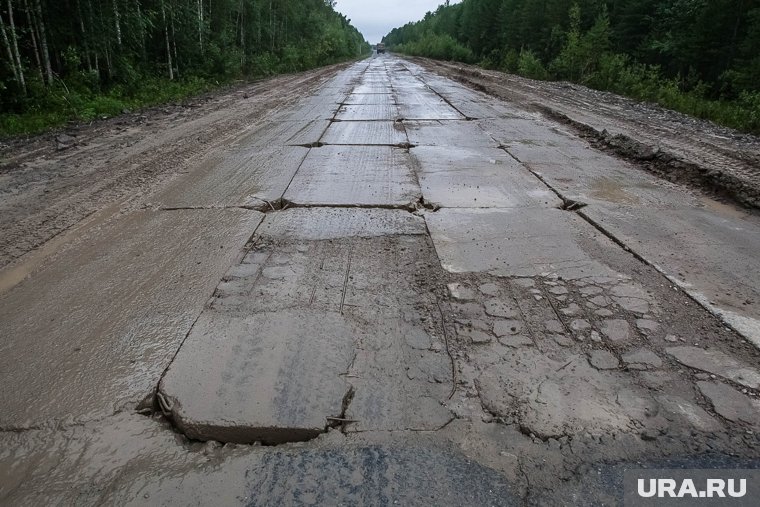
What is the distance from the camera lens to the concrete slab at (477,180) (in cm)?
429

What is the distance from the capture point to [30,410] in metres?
1.86

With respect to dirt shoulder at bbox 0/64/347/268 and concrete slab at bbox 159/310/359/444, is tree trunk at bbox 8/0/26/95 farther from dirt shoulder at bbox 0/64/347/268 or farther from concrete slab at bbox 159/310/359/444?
concrete slab at bbox 159/310/359/444

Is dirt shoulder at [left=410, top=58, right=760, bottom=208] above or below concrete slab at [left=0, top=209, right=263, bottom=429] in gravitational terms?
above

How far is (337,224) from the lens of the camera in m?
3.75

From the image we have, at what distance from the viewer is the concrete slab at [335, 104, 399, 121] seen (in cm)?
892

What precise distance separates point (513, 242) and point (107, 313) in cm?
274

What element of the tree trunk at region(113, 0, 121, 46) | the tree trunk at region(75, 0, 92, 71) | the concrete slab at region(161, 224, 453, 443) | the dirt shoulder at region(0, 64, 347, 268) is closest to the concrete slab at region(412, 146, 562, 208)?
the concrete slab at region(161, 224, 453, 443)

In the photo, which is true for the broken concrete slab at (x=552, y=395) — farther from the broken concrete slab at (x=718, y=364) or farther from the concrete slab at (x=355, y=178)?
the concrete slab at (x=355, y=178)

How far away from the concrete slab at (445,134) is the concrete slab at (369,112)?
82cm

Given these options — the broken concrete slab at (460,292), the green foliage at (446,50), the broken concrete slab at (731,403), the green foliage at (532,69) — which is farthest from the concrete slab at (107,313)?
the green foliage at (446,50)

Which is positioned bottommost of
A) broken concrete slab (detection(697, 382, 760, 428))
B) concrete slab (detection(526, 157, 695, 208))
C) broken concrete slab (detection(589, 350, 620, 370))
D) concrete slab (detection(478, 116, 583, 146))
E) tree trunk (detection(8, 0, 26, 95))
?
broken concrete slab (detection(589, 350, 620, 370))

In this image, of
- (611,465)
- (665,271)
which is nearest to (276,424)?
(611,465)

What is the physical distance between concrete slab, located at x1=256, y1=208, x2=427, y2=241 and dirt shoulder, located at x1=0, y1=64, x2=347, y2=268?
167cm

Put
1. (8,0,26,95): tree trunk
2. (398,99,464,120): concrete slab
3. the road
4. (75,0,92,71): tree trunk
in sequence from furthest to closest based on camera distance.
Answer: (75,0,92,71): tree trunk, (398,99,464,120): concrete slab, (8,0,26,95): tree trunk, the road
